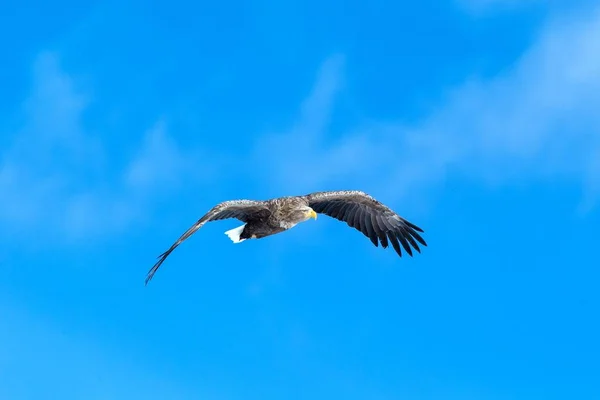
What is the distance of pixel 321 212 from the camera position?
68.6ft

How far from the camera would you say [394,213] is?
67.5 feet

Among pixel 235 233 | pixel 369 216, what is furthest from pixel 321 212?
pixel 235 233

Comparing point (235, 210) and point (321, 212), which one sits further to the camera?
point (321, 212)

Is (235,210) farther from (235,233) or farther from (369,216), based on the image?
(369,216)

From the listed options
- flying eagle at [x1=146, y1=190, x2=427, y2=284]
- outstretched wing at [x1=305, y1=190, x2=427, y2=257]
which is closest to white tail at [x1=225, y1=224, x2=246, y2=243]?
flying eagle at [x1=146, y1=190, x2=427, y2=284]

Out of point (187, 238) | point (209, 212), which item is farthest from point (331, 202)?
point (187, 238)

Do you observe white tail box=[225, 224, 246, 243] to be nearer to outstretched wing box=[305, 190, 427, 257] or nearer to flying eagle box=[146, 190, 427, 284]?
flying eagle box=[146, 190, 427, 284]

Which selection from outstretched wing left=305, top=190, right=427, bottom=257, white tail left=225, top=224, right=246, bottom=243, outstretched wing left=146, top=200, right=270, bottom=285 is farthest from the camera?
outstretched wing left=305, top=190, right=427, bottom=257

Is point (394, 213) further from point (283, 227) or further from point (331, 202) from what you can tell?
point (283, 227)

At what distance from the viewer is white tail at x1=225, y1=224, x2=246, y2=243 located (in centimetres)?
1927

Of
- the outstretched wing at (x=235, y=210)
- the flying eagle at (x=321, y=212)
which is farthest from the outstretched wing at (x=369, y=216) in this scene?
the outstretched wing at (x=235, y=210)

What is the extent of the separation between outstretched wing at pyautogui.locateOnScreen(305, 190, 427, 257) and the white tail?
6.71 feet

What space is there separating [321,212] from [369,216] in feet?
4.30

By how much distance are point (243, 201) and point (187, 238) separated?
8.92 ft
